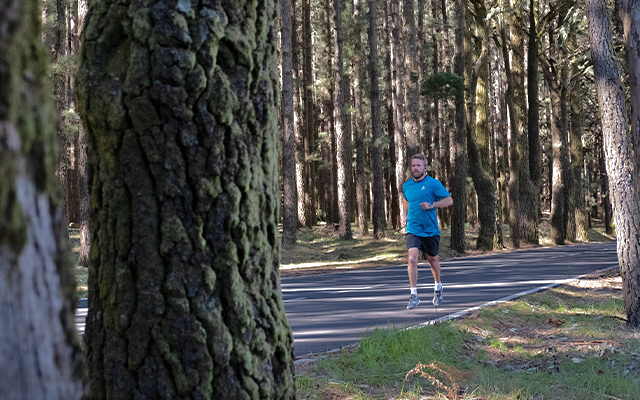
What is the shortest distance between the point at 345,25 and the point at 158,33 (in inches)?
1263

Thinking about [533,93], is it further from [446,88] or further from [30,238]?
[30,238]

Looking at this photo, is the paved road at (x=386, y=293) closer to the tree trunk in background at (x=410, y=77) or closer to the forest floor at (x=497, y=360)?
the forest floor at (x=497, y=360)

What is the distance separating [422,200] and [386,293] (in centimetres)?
281

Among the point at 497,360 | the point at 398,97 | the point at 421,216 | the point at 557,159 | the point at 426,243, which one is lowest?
the point at 497,360

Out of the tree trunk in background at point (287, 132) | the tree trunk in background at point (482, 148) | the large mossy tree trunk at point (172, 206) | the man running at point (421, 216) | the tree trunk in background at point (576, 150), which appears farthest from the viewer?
the tree trunk in background at point (576, 150)

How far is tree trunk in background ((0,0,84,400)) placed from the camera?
49.6 inches

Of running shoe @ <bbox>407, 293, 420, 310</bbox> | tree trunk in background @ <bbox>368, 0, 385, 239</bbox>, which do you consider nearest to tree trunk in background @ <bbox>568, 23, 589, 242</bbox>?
tree trunk in background @ <bbox>368, 0, 385, 239</bbox>

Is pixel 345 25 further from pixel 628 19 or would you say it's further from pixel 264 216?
pixel 264 216

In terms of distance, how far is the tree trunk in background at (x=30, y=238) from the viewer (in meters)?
1.26

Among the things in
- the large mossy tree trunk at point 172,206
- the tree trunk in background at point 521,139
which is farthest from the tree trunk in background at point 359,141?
the large mossy tree trunk at point 172,206

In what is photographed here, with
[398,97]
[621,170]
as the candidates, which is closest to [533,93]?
[398,97]

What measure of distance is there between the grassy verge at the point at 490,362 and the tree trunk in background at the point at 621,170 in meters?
0.64

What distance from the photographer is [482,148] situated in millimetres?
24078

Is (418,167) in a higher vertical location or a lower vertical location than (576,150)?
lower
